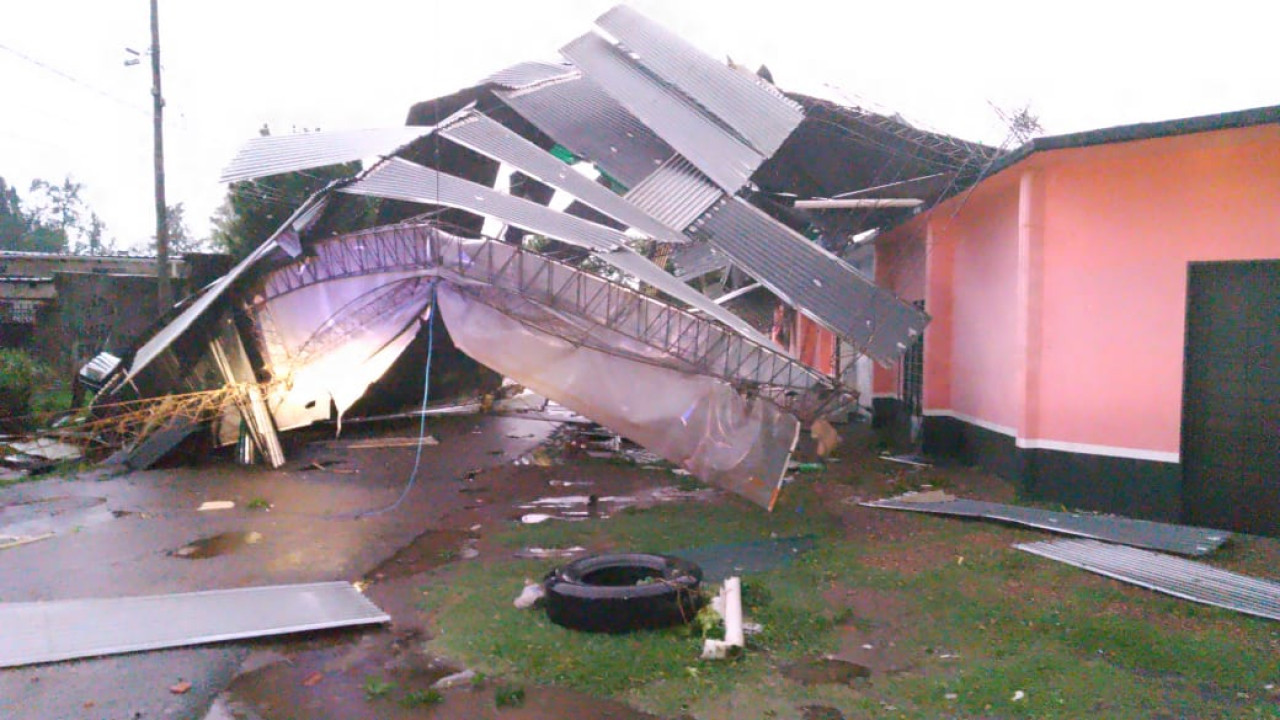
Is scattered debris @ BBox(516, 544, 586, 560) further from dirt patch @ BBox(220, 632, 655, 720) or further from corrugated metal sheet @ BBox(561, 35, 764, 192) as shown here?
corrugated metal sheet @ BBox(561, 35, 764, 192)

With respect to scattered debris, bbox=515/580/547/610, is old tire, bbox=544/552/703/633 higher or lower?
higher

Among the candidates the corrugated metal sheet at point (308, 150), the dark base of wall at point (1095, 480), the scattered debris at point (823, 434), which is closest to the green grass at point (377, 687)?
the corrugated metal sheet at point (308, 150)

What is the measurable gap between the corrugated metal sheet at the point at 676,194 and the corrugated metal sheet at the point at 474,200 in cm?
68

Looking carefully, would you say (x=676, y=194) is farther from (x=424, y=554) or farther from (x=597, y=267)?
(x=424, y=554)

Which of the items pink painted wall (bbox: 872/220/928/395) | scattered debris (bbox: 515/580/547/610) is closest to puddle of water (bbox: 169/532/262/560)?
scattered debris (bbox: 515/580/547/610)

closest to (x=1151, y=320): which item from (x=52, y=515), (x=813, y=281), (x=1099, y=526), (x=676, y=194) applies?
(x=1099, y=526)

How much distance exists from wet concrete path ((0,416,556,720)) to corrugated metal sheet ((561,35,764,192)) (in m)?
5.38

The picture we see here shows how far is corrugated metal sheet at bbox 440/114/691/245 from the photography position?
8.80 meters

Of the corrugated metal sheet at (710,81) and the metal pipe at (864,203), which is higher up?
the corrugated metal sheet at (710,81)

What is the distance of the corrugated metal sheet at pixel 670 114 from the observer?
970 centimetres

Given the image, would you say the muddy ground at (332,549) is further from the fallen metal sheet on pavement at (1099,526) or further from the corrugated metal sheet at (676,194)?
the corrugated metal sheet at (676,194)

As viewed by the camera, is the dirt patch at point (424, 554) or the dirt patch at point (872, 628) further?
the dirt patch at point (424, 554)

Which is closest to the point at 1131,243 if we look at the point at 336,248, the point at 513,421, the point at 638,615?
the point at 638,615

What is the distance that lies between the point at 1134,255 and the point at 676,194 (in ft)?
16.8
